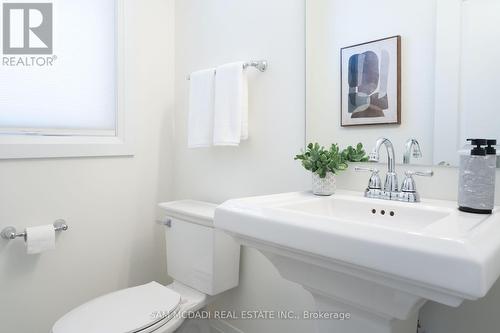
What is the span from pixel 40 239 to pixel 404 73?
1.56 meters

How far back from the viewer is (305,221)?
730 millimetres

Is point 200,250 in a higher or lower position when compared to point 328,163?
lower

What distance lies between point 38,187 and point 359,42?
4.87ft

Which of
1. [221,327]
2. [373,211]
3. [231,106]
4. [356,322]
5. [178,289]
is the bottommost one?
[221,327]

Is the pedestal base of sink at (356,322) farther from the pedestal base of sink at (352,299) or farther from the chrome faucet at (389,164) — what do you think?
the chrome faucet at (389,164)

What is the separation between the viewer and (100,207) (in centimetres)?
166

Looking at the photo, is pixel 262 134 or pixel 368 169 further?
pixel 262 134

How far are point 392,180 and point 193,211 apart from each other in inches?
34.8

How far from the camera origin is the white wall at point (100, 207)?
1.41m

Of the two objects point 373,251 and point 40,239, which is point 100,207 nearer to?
point 40,239

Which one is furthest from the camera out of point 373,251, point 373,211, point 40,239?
point 40,239

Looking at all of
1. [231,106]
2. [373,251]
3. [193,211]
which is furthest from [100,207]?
[373,251]

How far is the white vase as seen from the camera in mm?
1131

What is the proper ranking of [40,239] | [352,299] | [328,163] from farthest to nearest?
1. [40,239]
2. [328,163]
3. [352,299]
